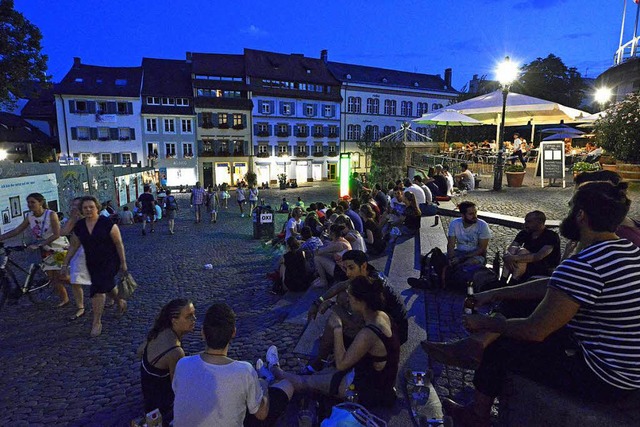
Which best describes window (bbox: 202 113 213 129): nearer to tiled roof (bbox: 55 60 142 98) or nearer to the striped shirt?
tiled roof (bbox: 55 60 142 98)

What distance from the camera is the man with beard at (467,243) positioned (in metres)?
5.84

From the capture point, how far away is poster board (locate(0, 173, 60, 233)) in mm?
11086

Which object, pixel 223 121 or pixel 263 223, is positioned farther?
pixel 223 121

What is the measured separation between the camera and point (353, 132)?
5184 cm

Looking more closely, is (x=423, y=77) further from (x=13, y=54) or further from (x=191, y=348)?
(x=191, y=348)

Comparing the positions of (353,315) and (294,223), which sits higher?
(353,315)

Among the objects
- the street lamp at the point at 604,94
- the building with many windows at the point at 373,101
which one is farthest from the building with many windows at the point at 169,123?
the street lamp at the point at 604,94

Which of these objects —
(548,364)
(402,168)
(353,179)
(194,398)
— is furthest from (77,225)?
(402,168)

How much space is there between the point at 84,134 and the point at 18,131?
5.58m

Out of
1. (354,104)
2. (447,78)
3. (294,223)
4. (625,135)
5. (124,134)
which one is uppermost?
(447,78)

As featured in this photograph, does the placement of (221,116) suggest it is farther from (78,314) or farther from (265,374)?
(265,374)

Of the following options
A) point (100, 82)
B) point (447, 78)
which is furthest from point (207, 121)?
point (447, 78)

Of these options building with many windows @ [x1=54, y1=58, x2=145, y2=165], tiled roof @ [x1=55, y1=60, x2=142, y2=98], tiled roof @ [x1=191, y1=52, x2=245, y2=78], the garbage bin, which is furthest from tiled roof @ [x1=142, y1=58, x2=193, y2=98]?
the garbage bin

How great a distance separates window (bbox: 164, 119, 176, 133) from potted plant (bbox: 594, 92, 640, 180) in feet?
124
